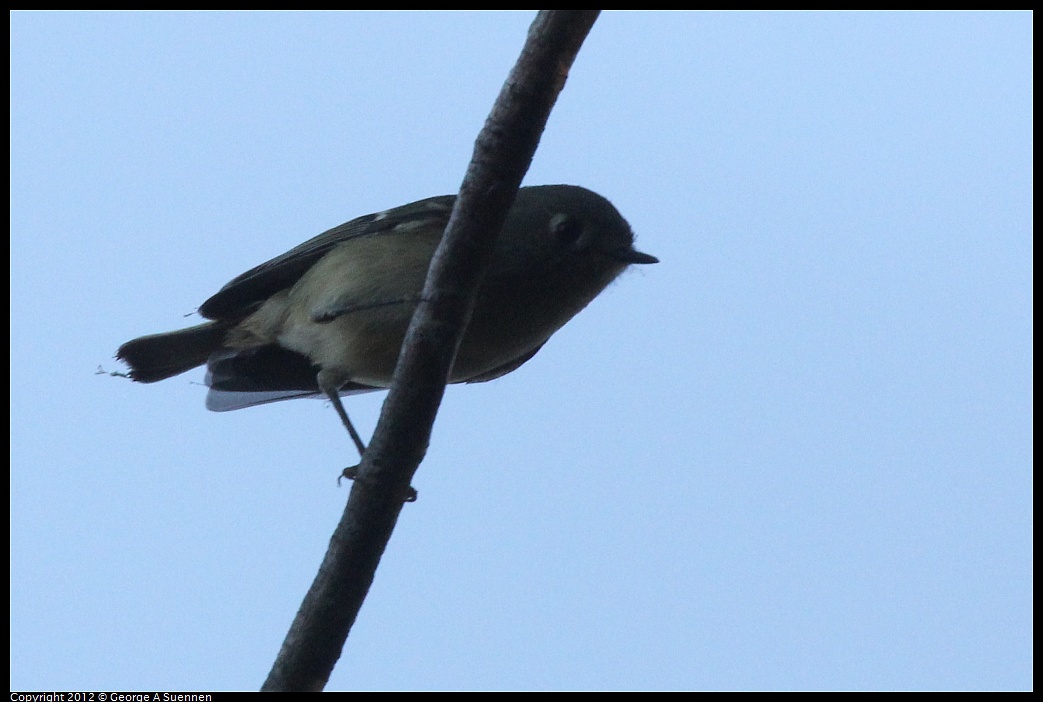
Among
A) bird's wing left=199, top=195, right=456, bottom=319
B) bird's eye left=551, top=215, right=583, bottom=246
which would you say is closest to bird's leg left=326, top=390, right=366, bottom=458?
bird's wing left=199, top=195, right=456, bottom=319

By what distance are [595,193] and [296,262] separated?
1.74 m

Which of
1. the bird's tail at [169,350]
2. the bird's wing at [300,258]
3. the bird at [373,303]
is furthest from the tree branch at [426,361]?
the bird's tail at [169,350]

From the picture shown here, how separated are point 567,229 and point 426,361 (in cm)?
193

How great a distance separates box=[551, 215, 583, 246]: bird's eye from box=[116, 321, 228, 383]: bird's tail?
2142 mm

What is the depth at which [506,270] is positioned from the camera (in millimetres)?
4621

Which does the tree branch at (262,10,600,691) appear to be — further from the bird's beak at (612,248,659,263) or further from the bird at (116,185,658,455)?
the bird's beak at (612,248,659,263)

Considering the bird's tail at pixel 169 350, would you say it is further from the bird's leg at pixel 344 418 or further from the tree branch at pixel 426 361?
the tree branch at pixel 426 361

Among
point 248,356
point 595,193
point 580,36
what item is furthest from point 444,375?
point 248,356

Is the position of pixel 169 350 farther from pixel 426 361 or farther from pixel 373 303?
pixel 426 361

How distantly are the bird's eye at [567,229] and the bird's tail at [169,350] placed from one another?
2.14 meters

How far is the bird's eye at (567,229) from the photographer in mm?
4922

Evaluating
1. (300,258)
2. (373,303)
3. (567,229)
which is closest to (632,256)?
(567,229)

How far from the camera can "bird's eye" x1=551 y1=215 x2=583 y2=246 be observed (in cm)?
492

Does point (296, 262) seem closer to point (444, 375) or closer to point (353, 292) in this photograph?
point (353, 292)
